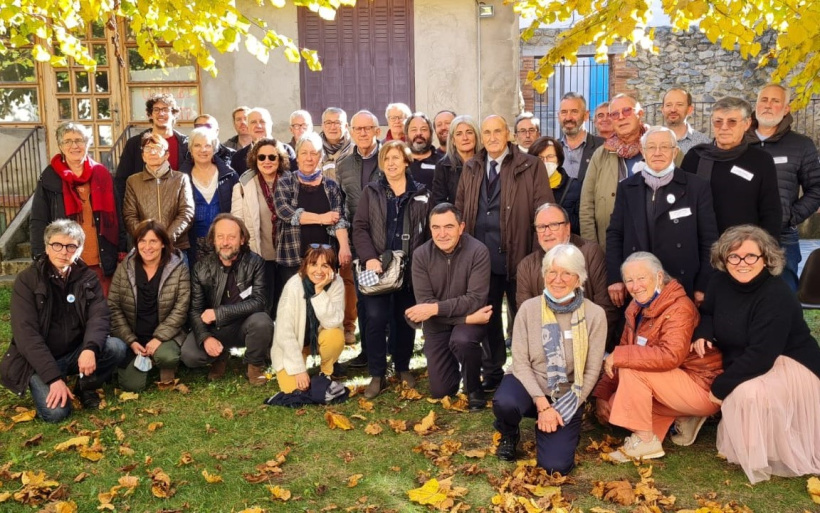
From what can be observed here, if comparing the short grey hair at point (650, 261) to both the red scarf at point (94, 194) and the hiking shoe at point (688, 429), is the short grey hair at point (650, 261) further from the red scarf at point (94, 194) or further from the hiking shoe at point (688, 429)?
the red scarf at point (94, 194)

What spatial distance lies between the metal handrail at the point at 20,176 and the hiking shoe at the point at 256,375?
6.93 meters

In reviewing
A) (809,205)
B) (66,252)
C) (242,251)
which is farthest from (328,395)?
(809,205)

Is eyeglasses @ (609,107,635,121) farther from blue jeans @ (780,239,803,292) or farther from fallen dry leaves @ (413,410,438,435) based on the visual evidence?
fallen dry leaves @ (413,410,438,435)

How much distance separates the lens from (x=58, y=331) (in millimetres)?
5258

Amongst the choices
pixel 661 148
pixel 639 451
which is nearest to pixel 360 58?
pixel 661 148

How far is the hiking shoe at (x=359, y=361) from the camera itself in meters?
6.20

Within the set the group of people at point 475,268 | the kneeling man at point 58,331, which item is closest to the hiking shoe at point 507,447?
the group of people at point 475,268

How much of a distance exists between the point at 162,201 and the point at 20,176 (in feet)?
21.2

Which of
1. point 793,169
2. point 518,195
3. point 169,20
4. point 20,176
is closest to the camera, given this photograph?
point 169,20

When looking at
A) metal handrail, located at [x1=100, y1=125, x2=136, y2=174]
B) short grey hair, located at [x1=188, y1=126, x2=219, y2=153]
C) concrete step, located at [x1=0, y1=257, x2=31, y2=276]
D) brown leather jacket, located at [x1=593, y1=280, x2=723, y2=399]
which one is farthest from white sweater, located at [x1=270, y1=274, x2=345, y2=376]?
metal handrail, located at [x1=100, y1=125, x2=136, y2=174]

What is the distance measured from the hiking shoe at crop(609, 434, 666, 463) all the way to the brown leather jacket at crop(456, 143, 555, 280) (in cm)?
152

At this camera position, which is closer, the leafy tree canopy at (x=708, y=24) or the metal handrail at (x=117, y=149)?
the leafy tree canopy at (x=708, y=24)

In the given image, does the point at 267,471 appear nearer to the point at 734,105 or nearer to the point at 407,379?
the point at 407,379

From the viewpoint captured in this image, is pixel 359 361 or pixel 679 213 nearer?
pixel 679 213
